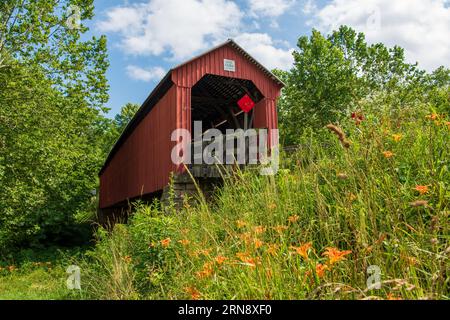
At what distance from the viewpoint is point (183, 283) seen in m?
2.82

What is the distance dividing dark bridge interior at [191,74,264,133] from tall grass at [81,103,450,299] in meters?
7.41

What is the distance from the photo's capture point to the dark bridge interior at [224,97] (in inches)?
465

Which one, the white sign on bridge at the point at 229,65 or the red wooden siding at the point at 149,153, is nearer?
the red wooden siding at the point at 149,153

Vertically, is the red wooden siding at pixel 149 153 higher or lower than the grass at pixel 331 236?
higher

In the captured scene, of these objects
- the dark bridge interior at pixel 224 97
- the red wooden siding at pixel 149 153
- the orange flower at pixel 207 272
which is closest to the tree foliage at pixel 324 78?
the dark bridge interior at pixel 224 97

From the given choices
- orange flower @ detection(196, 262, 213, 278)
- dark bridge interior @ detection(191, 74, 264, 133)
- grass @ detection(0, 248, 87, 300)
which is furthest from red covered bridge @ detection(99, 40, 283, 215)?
orange flower @ detection(196, 262, 213, 278)

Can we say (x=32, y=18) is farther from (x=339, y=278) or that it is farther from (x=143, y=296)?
(x=339, y=278)

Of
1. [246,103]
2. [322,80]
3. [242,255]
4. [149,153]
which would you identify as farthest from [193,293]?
[322,80]

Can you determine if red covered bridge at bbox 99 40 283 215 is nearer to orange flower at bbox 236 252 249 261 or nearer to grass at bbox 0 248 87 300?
grass at bbox 0 248 87 300

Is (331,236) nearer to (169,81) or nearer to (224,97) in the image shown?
(169,81)

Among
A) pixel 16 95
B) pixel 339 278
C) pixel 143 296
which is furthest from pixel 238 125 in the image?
pixel 339 278

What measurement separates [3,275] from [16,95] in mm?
5282

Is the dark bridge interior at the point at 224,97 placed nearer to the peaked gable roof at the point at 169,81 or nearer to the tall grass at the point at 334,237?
the peaked gable roof at the point at 169,81

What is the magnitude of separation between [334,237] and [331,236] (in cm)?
30
